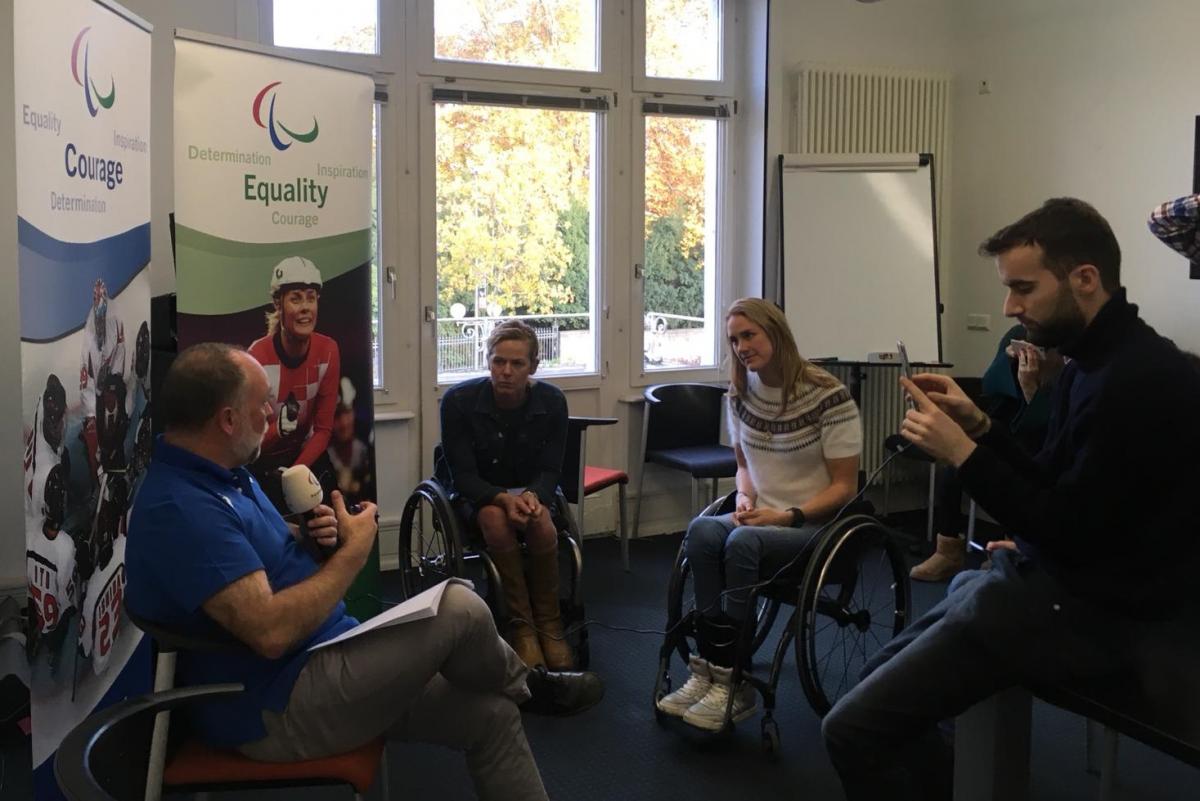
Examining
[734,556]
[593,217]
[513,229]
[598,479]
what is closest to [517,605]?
[734,556]

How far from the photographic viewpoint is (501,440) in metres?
3.32

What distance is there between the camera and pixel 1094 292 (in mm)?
1992

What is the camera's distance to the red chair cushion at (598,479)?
414 centimetres

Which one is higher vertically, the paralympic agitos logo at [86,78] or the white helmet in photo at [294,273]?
the paralympic agitos logo at [86,78]

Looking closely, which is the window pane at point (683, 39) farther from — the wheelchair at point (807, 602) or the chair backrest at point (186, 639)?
the chair backrest at point (186, 639)

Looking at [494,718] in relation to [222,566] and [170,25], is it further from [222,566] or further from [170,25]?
[170,25]

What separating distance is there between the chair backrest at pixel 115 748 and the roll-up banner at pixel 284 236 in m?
1.34

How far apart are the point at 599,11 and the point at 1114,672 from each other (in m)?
3.69

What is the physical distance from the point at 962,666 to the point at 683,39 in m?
3.68

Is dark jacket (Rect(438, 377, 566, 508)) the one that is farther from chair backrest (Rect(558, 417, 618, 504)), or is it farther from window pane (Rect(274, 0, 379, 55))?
window pane (Rect(274, 0, 379, 55))

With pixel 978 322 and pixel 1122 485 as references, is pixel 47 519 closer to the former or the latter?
pixel 1122 485

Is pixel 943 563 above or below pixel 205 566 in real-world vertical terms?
below

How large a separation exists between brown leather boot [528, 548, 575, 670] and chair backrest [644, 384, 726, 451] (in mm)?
1601

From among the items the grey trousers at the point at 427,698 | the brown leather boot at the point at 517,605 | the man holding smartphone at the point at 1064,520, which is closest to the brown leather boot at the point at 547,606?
the brown leather boot at the point at 517,605
